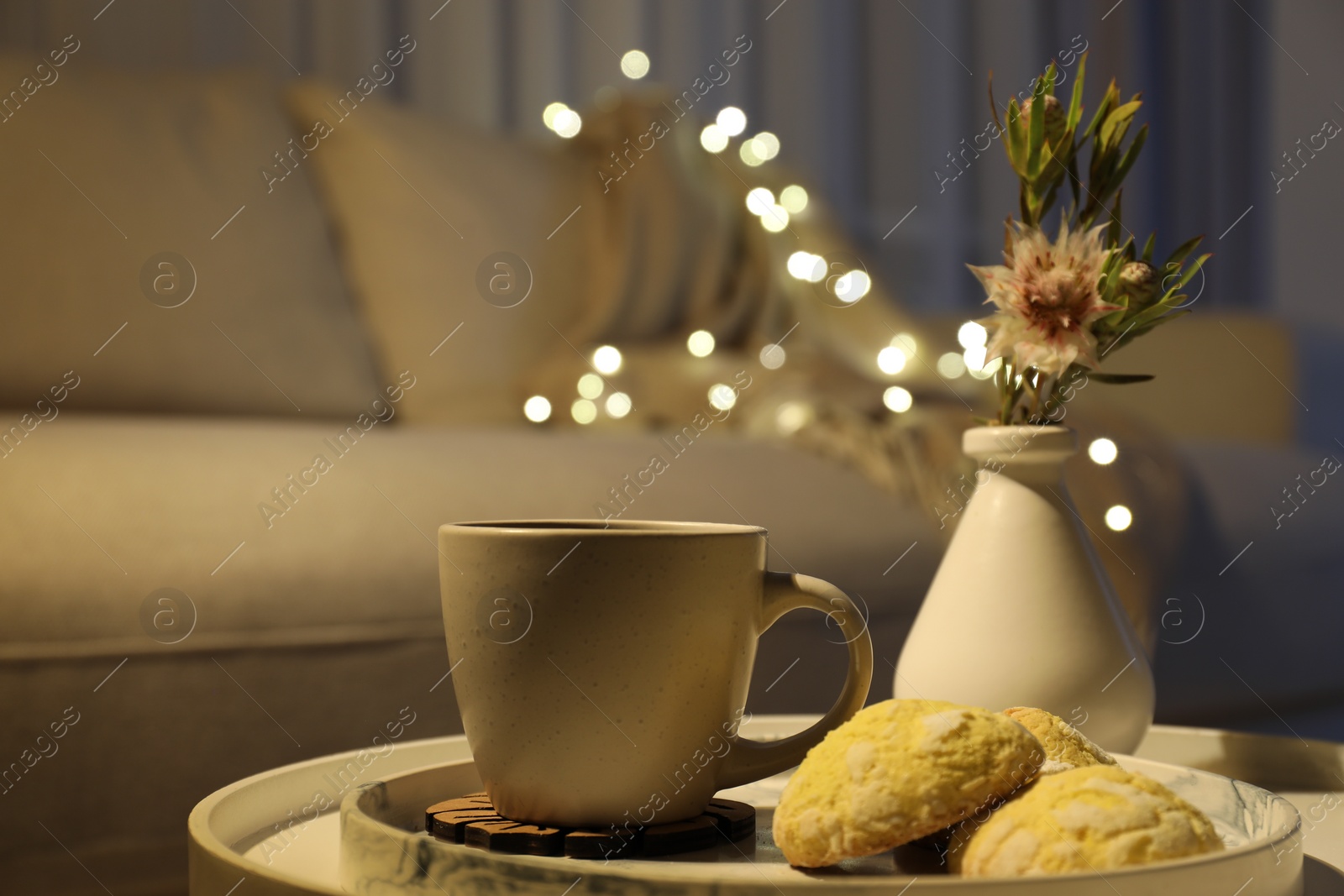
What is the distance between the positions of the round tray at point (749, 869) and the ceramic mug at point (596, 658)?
0.03 m

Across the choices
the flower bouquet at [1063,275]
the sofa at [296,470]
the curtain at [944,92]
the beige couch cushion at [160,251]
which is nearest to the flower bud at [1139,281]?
the flower bouquet at [1063,275]

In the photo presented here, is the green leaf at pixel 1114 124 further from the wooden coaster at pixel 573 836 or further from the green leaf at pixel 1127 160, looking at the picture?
the wooden coaster at pixel 573 836

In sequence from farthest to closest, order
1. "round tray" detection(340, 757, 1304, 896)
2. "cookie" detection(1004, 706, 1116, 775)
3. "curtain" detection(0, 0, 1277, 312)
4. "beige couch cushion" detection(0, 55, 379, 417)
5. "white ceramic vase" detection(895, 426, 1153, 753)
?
"curtain" detection(0, 0, 1277, 312) → "beige couch cushion" detection(0, 55, 379, 417) → "white ceramic vase" detection(895, 426, 1153, 753) → "cookie" detection(1004, 706, 1116, 775) → "round tray" detection(340, 757, 1304, 896)

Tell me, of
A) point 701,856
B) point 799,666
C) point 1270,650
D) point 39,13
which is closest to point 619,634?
point 701,856

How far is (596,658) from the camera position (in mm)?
435

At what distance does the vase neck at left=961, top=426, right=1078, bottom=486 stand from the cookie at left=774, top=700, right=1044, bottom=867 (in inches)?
8.9

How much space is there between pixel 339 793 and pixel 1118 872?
0.34 metres

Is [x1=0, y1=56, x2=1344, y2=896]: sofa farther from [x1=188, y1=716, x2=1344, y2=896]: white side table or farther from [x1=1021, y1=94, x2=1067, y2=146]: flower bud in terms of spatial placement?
[x1=1021, y1=94, x2=1067, y2=146]: flower bud

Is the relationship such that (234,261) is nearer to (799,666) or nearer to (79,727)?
(79,727)

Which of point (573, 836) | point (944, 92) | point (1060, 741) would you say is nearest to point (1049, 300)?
point (1060, 741)

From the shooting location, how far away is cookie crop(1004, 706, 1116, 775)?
1.49 ft

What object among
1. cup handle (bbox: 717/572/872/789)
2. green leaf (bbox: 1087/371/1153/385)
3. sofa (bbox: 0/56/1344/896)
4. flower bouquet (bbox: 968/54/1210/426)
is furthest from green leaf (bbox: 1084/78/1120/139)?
sofa (bbox: 0/56/1344/896)

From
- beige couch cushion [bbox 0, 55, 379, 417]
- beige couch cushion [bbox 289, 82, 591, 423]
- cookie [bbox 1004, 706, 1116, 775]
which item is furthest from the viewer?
beige couch cushion [bbox 289, 82, 591, 423]

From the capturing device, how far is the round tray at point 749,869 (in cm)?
34
